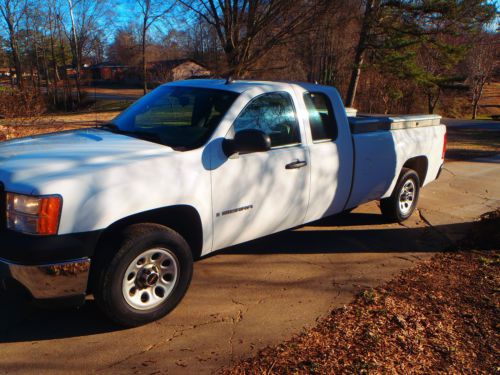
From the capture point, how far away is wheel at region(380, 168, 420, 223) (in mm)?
5938

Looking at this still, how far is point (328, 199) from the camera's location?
478cm

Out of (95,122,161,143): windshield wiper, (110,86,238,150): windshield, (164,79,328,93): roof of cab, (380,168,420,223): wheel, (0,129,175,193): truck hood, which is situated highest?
(164,79,328,93): roof of cab

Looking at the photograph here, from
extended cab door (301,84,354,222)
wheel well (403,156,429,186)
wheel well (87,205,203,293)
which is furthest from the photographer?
wheel well (403,156,429,186)

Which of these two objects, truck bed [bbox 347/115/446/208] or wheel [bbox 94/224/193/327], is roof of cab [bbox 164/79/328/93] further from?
wheel [bbox 94/224/193/327]

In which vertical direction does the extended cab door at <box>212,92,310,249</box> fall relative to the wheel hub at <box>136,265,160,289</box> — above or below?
above

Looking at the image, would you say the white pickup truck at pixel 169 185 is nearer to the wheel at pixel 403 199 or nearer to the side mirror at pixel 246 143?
the side mirror at pixel 246 143

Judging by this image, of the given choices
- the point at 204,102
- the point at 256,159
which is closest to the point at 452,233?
the point at 256,159

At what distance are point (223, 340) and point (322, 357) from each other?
738 millimetres

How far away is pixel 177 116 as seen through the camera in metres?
4.31

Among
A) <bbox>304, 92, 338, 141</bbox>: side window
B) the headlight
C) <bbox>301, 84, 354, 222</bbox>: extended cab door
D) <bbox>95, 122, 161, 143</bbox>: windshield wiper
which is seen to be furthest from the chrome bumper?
<bbox>304, 92, 338, 141</bbox>: side window

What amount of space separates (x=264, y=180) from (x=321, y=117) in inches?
46.3

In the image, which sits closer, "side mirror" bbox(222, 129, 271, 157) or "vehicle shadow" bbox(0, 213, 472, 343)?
"vehicle shadow" bbox(0, 213, 472, 343)

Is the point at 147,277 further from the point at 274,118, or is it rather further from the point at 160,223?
the point at 274,118

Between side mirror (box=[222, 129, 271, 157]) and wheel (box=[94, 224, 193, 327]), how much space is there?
841mm
